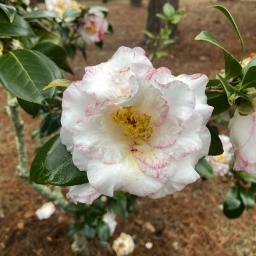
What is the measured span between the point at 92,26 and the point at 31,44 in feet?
1.76

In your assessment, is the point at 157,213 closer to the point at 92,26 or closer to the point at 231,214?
the point at 231,214

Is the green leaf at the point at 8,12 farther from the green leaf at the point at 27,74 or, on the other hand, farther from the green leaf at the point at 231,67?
the green leaf at the point at 231,67

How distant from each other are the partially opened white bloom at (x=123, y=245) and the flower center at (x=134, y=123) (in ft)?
4.43

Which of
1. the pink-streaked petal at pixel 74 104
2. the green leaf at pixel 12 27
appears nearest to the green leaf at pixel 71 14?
the green leaf at pixel 12 27

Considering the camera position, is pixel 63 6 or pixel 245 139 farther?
pixel 63 6

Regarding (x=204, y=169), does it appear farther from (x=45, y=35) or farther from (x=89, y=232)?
(x=45, y=35)

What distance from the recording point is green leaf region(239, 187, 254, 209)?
1682mm

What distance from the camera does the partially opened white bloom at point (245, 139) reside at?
714 mm

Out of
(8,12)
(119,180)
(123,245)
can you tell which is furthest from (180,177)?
(123,245)

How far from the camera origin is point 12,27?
100 cm

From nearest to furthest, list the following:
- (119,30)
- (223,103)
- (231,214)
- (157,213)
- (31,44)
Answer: (223,103) → (31,44) → (231,214) → (157,213) → (119,30)

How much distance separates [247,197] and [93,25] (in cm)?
85

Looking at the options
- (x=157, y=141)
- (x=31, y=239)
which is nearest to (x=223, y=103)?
(x=157, y=141)

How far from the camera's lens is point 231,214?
1.71 metres
